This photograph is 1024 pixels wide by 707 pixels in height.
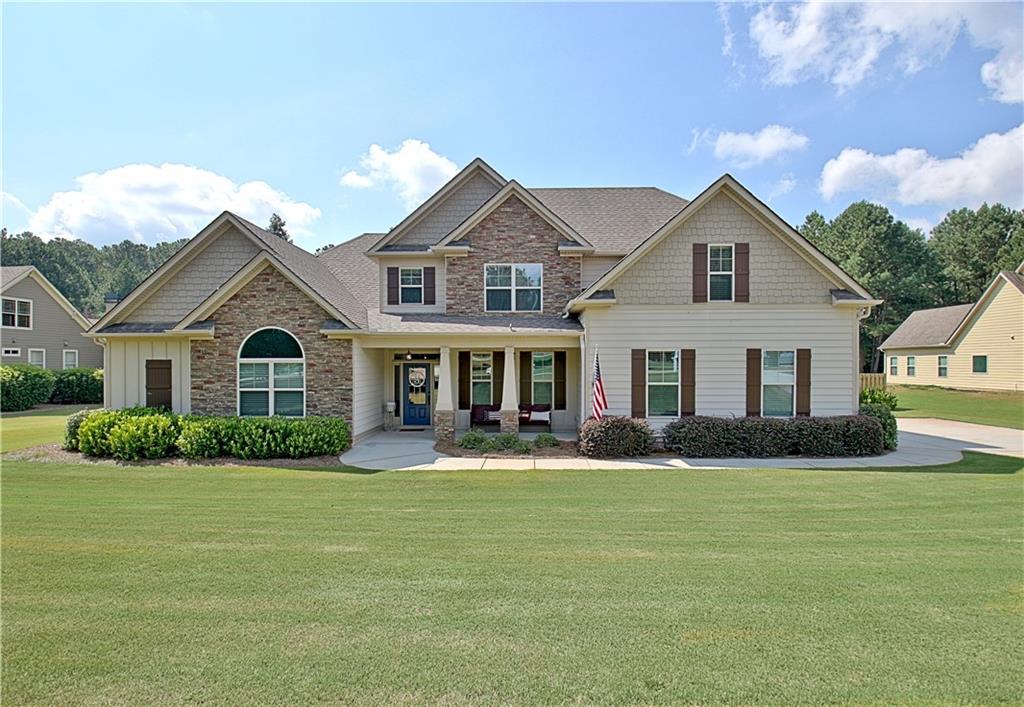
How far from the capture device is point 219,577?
18.7ft

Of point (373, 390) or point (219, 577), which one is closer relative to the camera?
point (219, 577)

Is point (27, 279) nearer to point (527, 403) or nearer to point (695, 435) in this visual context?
point (527, 403)

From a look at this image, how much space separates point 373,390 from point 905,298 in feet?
184

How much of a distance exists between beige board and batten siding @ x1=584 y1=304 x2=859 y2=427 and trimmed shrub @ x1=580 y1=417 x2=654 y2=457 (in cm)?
105

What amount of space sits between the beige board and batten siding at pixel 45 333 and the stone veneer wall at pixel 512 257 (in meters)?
24.5

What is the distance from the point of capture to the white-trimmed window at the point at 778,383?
47.5ft

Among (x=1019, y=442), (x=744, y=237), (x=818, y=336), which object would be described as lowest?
(x=1019, y=442)

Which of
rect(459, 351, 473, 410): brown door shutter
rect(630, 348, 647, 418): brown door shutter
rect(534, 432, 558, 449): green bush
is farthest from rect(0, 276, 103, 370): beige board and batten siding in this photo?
rect(630, 348, 647, 418): brown door shutter

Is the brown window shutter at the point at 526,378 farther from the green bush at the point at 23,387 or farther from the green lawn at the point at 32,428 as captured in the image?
the green bush at the point at 23,387

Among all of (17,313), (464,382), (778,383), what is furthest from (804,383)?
(17,313)

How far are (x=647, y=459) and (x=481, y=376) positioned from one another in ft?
22.0

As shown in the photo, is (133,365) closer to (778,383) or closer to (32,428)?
(32,428)

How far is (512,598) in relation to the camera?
17.0 feet

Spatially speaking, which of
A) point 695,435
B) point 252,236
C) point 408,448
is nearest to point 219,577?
point 408,448
